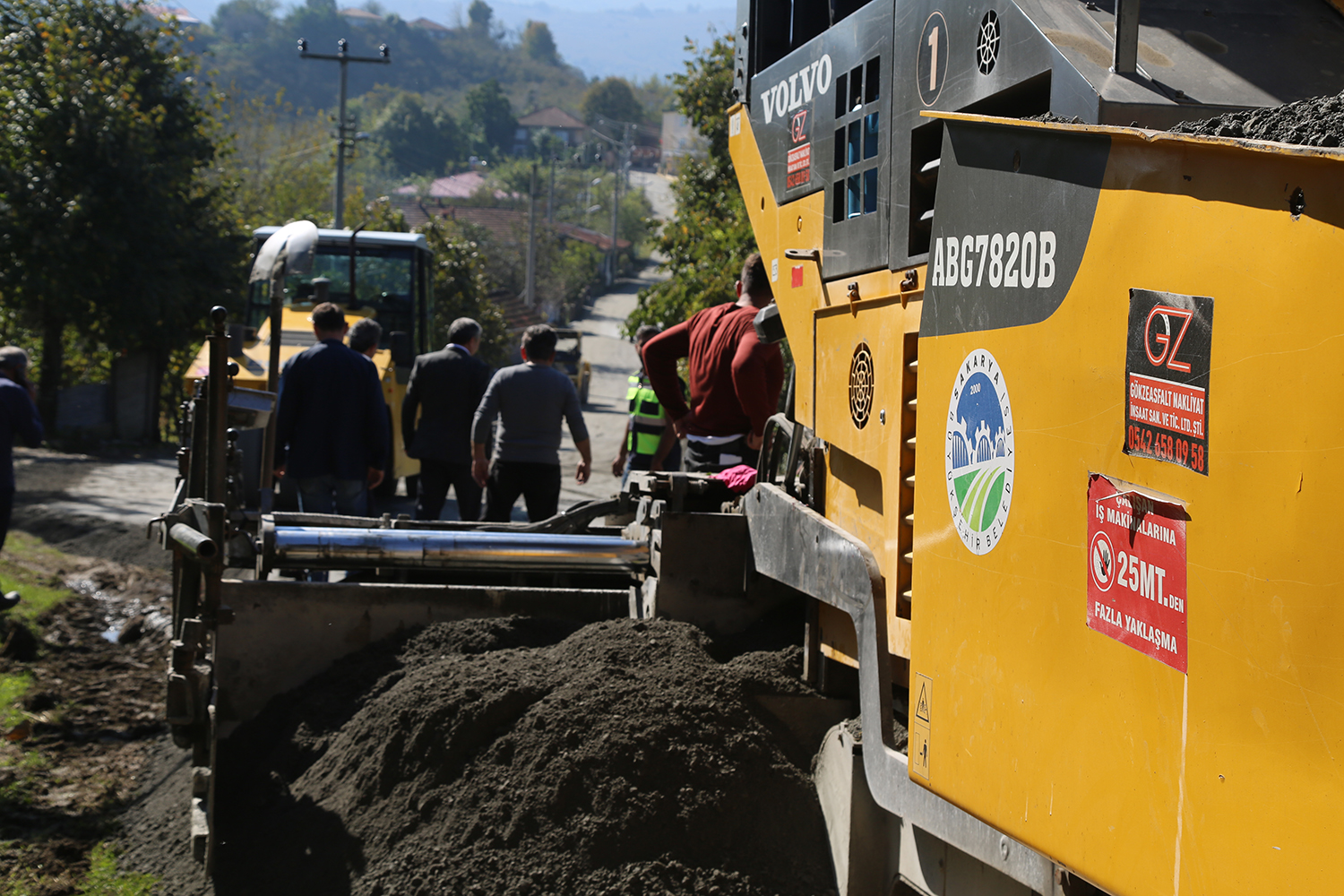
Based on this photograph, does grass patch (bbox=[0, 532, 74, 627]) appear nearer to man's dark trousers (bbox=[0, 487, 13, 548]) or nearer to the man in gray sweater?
man's dark trousers (bbox=[0, 487, 13, 548])

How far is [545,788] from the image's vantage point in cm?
361

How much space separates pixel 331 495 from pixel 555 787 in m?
4.20

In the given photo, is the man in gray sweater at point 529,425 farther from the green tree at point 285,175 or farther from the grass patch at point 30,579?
the green tree at point 285,175

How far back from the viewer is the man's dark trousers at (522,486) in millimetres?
A: 7531

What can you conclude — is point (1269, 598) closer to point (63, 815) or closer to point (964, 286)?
point (964, 286)

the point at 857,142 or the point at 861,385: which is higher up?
the point at 857,142

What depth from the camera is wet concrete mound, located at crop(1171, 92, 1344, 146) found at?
171 cm

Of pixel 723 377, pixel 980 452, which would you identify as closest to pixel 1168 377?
pixel 980 452

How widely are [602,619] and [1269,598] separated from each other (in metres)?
3.61

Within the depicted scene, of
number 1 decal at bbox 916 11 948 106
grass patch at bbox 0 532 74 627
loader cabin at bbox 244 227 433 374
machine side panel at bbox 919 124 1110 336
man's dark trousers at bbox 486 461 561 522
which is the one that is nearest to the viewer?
machine side panel at bbox 919 124 1110 336

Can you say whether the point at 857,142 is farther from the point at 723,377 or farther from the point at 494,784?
the point at 723,377

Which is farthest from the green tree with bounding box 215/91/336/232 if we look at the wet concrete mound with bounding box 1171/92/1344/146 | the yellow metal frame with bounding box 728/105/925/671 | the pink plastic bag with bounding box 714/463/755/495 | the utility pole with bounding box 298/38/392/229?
the wet concrete mound with bounding box 1171/92/1344/146

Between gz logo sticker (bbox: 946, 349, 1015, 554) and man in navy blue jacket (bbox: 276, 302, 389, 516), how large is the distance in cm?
517

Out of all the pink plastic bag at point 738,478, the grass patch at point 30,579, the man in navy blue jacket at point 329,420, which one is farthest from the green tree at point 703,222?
the grass patch at point 30,579
